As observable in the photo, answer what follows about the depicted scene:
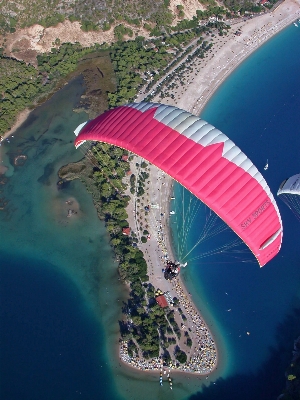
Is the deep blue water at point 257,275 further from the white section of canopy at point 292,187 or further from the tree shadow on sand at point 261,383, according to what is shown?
the white section of canopy at point 292,187

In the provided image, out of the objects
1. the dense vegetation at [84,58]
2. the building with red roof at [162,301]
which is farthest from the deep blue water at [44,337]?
the dense vegetation at [84,58]

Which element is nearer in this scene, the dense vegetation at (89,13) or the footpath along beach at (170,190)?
the footpath along beach at (170,190)

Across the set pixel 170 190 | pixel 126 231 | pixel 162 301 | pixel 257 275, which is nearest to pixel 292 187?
pixel 257 275

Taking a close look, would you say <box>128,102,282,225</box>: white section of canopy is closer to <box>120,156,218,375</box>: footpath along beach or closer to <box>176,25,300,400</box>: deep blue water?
<box>176,25,300,400</box>: deep blue water

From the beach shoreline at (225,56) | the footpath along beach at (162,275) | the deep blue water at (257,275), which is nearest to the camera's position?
the footpath along beach at (162,275)

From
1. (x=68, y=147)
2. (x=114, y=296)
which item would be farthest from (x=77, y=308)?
(x=68, y=147)
